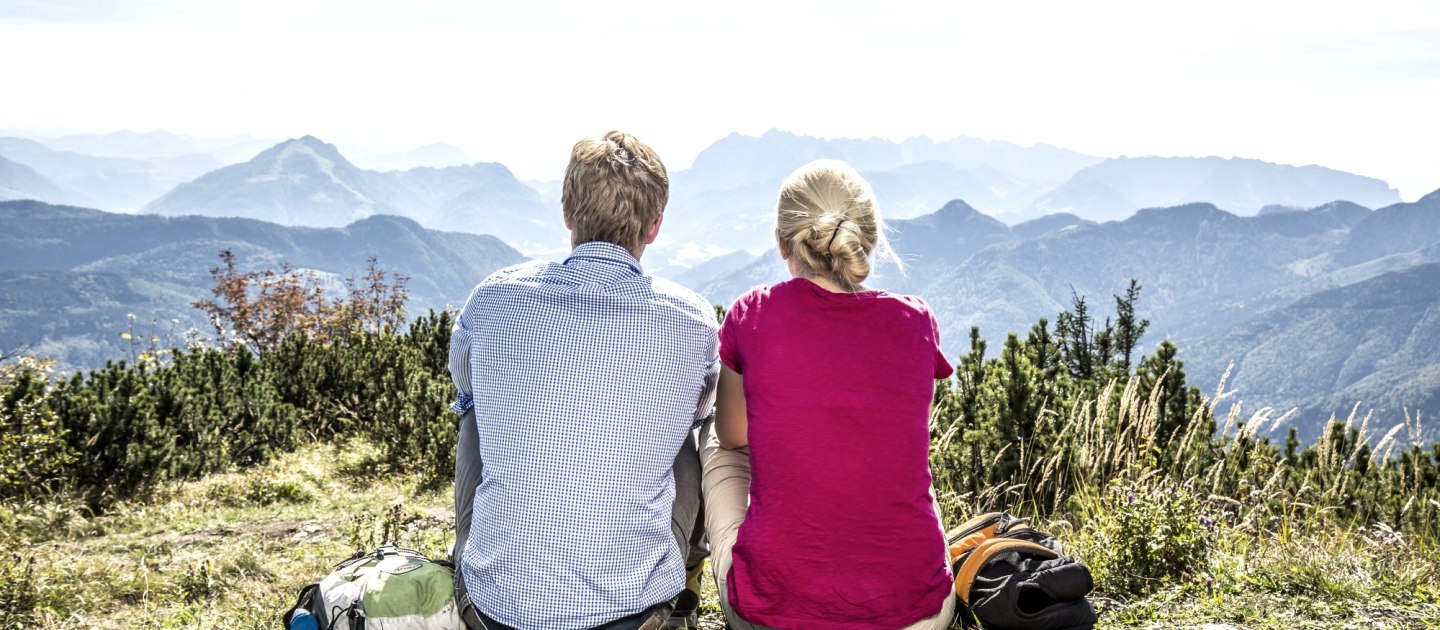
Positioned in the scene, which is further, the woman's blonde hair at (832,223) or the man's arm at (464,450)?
the man's arm at (464,450)

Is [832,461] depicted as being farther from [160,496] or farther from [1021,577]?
[160,496]

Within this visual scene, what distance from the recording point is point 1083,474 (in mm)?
4285

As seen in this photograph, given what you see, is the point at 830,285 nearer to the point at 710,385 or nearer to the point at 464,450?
the point at 710,385

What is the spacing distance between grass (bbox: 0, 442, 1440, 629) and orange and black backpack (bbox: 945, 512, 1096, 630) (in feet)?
1.76

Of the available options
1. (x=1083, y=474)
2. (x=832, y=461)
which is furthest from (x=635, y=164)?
(x=1083, y=474)

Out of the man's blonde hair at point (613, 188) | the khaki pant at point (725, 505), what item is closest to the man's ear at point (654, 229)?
the man's blonde hair at point (613, 188)

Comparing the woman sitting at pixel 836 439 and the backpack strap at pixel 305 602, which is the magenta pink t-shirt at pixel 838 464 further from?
the backpack strap at pixel 305 602

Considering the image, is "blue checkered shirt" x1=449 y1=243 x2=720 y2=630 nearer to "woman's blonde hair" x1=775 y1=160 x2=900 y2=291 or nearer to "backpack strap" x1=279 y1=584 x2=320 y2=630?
"woman's blonde hair" x1=775 y1=160 x2=900 y2=291

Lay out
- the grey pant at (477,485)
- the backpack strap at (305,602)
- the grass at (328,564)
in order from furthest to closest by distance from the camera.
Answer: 1. the grass at (328,564)
2. the grey pant at (477,485)
3. the backpack strap at (305,602)

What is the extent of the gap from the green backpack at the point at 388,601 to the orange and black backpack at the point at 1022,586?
4.99 ft

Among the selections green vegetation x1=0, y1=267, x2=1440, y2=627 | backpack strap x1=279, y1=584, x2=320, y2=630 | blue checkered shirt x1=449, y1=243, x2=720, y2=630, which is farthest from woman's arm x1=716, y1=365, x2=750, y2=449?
backpack strap x1=279, y1=584, x2=320, y2=630

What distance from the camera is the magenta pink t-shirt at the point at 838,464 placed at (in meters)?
2.22

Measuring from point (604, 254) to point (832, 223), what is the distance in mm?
617

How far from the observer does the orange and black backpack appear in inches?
101
